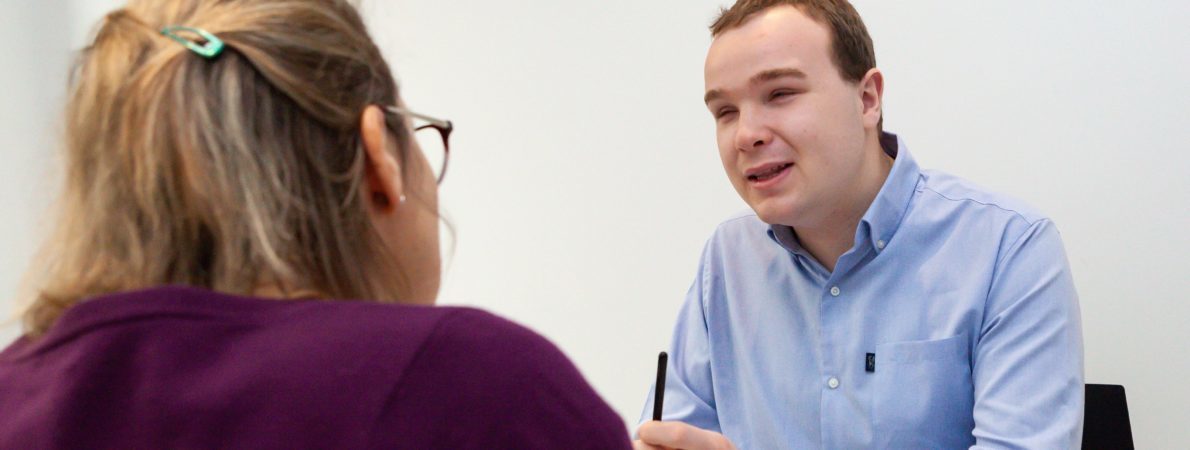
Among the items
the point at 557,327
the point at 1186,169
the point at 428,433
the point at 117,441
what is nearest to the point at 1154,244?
the point at 1186,169

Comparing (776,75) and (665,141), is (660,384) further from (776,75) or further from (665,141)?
(665,141)

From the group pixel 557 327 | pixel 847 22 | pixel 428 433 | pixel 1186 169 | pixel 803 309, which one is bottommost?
pixel 557 327

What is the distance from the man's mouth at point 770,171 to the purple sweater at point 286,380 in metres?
0.89

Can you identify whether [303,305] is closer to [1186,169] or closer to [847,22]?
[847,22]

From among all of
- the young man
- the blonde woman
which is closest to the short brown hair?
the young man

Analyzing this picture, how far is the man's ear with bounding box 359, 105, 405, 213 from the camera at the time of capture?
69 centimetres

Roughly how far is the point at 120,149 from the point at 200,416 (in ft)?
0.69

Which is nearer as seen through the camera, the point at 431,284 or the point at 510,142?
the point at 431,284

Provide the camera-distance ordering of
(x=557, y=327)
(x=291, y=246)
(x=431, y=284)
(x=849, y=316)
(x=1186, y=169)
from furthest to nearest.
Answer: (x=557, y=327) → (x=1186, y=169) → (x=849, y=316) → (x=431, y=284) → (x=291, y=246)

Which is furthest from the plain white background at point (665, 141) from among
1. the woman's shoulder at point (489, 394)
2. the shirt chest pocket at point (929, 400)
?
the woman's shoulder at point (489, 394)

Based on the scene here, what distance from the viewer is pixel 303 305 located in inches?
23.7

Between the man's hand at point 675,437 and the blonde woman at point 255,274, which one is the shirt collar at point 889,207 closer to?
the man's hand at point 675,437

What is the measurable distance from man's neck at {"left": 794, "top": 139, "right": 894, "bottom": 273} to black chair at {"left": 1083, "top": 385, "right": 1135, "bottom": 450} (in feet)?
1.50

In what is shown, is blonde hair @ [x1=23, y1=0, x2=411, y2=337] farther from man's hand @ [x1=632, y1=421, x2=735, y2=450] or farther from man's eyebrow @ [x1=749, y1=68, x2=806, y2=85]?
man's eyebrow @ [x1=749, y1=68, x2=806, y2=85]
